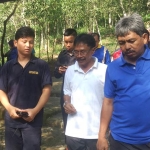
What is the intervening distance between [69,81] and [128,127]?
945 mm

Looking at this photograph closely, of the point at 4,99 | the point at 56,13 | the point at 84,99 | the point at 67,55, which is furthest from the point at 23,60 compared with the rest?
the point at 56,13

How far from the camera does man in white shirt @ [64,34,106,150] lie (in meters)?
2.99

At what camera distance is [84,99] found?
2992 mm

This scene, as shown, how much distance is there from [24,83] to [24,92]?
9 cm

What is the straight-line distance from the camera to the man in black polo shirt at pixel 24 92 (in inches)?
124

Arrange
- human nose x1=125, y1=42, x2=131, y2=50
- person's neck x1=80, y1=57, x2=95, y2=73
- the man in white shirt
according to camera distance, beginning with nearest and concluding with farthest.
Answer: human nose x1=125, y1=42, x2=131, y2=50 → the man in white shirt → person's neck x1=80, y1=57, x2=95, y2=73

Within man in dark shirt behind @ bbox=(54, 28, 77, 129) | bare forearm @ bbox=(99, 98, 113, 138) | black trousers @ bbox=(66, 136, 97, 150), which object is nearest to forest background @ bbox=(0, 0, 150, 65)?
man in dark shirt behind @ bbox=(54, 28, 77, 129)

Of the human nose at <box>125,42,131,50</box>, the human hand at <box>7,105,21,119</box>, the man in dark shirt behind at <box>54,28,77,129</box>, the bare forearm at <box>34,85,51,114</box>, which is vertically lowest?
the human hand at <box>7,105,21,119</box>

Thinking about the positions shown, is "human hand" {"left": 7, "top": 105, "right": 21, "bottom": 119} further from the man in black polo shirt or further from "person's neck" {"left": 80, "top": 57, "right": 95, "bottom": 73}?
"person's neck" {"left": 80, "top": 57, "right": 95, "bottom": 73}

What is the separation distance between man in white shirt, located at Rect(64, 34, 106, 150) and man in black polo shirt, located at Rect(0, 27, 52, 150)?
0.31m

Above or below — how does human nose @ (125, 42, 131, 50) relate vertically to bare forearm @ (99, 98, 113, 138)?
above

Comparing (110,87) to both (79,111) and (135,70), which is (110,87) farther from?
(79,111)

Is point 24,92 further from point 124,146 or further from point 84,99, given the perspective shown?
point 124,146

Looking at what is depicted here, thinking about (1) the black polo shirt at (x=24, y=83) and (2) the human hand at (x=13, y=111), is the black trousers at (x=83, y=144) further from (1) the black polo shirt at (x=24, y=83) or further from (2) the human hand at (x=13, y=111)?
(2) the human hand at (x=13, y=111)
